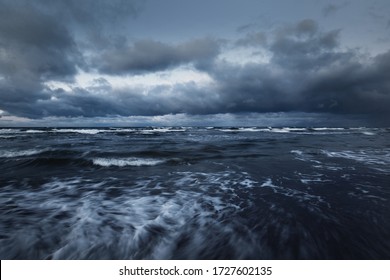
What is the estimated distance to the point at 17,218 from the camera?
13.8 feet

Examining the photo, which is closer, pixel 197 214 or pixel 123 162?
pixel 197 214

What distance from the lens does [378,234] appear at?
11.1 feet

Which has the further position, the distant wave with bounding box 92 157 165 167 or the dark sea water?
the distant wave with bounding box 92 157 165 167

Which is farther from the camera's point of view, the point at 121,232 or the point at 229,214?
the point at 229,214

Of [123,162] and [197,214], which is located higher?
[123,162]

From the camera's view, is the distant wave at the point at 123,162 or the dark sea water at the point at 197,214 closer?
the dark sea water at the point at 197,214

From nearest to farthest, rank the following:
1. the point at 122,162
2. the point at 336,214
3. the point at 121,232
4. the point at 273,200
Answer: the point at 121,232
the point at 336,214
the point at 273,200
the point at 122,162
